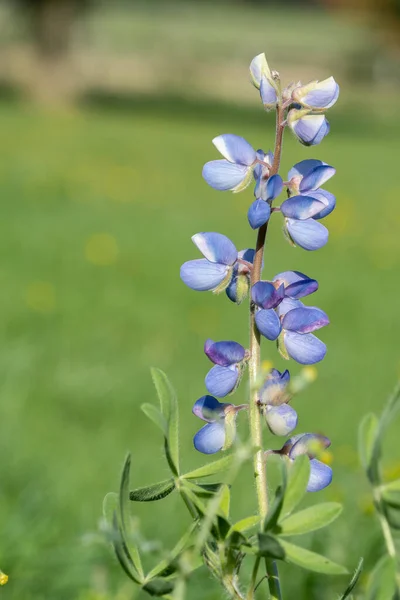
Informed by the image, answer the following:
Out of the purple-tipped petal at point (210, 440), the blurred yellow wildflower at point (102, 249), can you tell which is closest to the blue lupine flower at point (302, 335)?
the purple-tipped petal at point (210, 440)

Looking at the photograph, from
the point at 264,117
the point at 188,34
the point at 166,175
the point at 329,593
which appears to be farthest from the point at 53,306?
the point at 188,34

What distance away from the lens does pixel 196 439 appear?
1.00 metres

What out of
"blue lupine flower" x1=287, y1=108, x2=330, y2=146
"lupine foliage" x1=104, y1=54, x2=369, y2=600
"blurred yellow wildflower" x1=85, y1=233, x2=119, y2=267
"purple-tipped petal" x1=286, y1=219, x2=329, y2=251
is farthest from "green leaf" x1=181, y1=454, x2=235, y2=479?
"blurred yellow wildflower" x1=85, y1=233, x2=119, y2=267

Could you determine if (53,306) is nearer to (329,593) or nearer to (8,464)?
(8,464)

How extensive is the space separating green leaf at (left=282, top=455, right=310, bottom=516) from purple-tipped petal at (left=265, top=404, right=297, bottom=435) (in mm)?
98

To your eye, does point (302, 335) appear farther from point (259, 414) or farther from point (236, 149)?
point (236, 149)

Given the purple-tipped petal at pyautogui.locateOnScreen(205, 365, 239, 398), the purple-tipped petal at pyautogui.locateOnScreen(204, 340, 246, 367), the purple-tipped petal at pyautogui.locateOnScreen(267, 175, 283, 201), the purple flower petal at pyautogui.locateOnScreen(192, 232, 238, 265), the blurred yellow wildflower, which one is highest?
the purple-tipped petal at pyautogui.locateOnScreen(267, 175, 283, 201)

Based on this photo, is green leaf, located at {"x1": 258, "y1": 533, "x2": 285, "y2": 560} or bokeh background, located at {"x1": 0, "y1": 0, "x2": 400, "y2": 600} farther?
bokeh background, located at {"x1": 0, "y1": 0, "x2": 400, "y2": 600}

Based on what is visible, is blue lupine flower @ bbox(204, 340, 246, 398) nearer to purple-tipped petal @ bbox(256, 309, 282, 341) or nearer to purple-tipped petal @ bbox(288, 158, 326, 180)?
purple-tipped petal @ bbox(256, 309, 282, 341)

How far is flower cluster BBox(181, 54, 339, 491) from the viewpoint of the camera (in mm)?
980

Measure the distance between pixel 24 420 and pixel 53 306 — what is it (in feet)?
5.26

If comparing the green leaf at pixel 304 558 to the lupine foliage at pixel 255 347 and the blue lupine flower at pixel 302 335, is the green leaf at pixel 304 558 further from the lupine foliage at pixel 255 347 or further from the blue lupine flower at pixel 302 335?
the blue lupine flower at pixel 302 335

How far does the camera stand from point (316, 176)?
1014 mm

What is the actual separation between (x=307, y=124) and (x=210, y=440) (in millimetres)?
333
